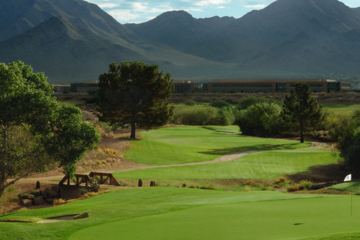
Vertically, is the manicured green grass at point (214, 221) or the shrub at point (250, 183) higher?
the manicured green grass at point (214, 221)

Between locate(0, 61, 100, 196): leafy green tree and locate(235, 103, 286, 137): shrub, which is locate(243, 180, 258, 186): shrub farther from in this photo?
locate(235, 103, 286, 137): shrub

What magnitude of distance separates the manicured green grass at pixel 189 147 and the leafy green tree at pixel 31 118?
50.4 feet

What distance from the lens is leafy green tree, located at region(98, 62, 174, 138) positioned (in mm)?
44531

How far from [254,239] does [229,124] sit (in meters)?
78.4

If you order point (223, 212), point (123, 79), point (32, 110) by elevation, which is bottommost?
point (223, 212)

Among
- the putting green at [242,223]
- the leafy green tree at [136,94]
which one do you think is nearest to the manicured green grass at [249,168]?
the leafy green tree at [136,94]

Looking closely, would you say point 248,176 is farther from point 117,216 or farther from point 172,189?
point 117,216

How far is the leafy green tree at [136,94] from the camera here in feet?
146

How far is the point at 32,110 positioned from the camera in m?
17.9

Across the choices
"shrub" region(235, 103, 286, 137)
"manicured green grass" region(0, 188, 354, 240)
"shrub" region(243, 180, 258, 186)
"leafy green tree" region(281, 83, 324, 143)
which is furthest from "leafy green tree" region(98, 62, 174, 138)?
"manicured green grass" region(0, 188, 354, 240)

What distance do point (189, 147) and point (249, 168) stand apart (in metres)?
13.2

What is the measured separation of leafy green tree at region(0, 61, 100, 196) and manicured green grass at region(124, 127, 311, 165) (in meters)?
15.3

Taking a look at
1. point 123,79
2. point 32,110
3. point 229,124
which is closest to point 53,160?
point 32,110

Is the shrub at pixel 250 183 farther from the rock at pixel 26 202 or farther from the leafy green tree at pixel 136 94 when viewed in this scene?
the leafy green tree at pixel 136 94
